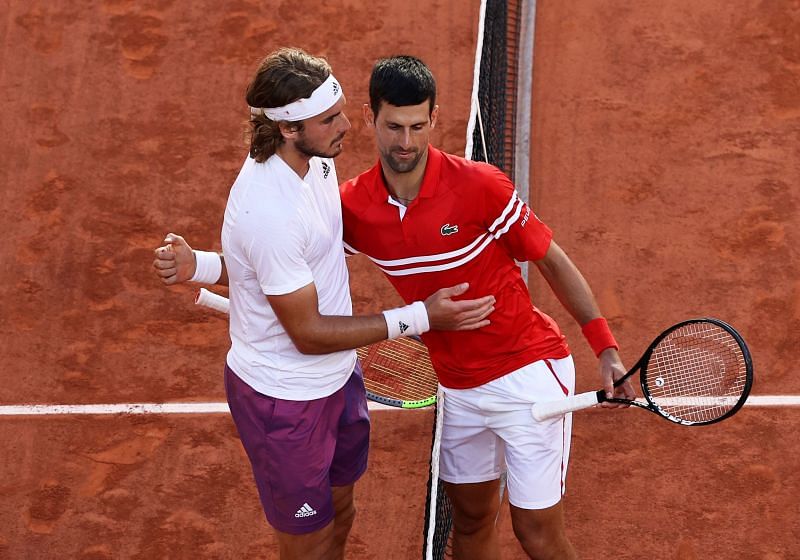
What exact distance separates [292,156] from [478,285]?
40.1 inches

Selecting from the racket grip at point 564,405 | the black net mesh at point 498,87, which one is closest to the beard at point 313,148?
the racket grip at point 564,405

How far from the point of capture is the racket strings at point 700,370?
4.89 meters

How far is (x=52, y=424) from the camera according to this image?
7262 millimetres

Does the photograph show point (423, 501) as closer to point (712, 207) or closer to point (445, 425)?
point (445, 425)

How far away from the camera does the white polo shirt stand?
433 centimetres

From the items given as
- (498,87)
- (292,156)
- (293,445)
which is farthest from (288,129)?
(498,87)

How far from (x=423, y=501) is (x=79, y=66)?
5.57m

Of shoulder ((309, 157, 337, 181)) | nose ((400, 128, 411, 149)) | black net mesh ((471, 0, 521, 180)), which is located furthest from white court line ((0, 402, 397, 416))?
nose ((400, 128, 411, 149))

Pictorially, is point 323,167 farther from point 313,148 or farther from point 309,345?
point 309,345

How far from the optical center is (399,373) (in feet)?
20.2

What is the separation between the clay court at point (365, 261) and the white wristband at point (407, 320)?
85.1 inches

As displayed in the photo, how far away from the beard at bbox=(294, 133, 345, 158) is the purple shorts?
1.02 meters

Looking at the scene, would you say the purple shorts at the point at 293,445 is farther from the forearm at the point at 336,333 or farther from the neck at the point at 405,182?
the neck at the point at 405,182

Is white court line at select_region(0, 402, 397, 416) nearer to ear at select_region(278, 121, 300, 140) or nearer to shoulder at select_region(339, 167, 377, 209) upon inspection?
shoulder at select_region(339, 167, 377, 209)
